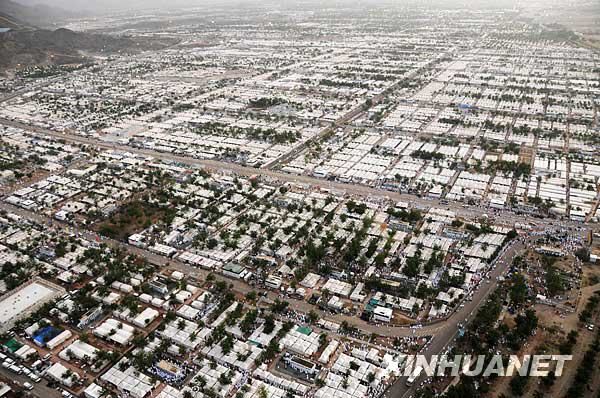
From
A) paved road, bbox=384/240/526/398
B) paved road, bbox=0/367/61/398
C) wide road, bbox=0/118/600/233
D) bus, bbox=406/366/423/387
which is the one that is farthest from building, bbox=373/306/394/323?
paved road, bbox=0/367/61/398

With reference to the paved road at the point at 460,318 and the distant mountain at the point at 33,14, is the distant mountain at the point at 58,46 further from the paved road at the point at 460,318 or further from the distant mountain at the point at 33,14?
the paved road at the point at 460,318

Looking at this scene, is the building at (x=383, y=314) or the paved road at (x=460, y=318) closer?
the paved road at (x=460, y=318)

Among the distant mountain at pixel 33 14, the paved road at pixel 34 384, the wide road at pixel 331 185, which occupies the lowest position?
the paved road at pixel 34 384

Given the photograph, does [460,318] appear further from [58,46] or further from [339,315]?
[58,46]

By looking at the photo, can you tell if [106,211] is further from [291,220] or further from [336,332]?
[336,332]

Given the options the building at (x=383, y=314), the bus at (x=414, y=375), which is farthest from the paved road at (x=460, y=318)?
the building at (x=383, y=314)

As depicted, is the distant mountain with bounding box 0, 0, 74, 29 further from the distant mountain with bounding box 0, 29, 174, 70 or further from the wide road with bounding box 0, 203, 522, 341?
the wide road with bounding box 0, 203, 522, 341
